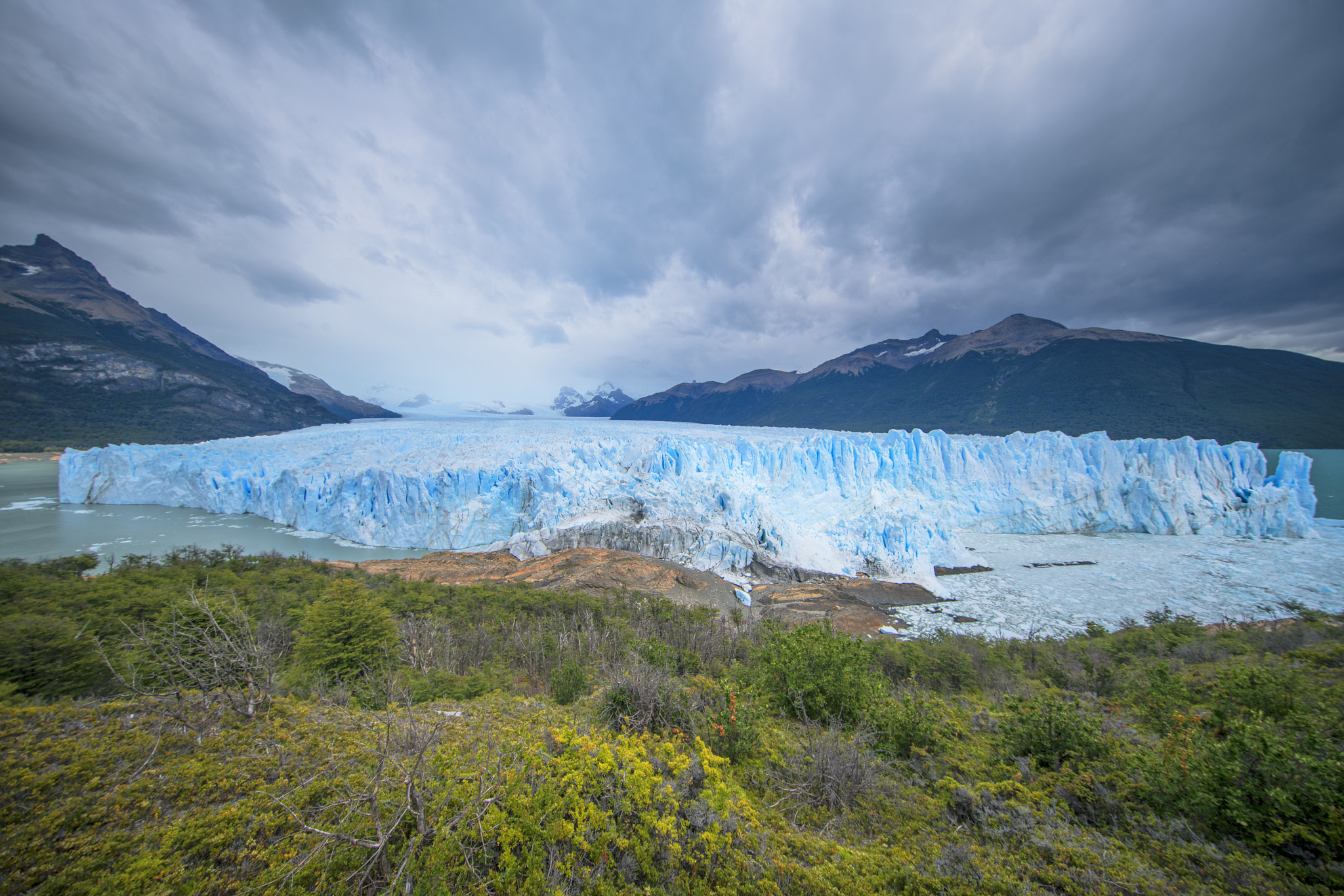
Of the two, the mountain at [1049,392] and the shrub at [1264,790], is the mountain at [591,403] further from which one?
the shrub at [1264,790]

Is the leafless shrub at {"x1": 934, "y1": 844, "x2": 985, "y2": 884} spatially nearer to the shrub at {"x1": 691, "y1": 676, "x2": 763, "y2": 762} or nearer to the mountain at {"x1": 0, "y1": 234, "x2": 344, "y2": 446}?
the shrub at {"x1": 691, "y1": 676, "x2": 763, "y2": 762}

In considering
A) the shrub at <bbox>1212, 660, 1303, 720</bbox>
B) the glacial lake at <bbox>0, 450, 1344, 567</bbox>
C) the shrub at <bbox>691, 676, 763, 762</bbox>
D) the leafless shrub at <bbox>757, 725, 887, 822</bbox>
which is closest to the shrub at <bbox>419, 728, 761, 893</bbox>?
the leafless shrub at <bbox>757, 725, 887, 822</bbox>

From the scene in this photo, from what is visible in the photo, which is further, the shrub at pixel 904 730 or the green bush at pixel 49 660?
the green bush at pixel 49 660

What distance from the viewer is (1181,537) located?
26.5 metres

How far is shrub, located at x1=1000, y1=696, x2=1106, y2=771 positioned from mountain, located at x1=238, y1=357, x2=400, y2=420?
11300 cm

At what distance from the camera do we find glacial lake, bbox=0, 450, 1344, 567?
20.8m

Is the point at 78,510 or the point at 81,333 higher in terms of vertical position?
the point at 81,333

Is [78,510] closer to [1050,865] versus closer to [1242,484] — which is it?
[1050,865]

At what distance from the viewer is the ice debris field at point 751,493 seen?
23891mm

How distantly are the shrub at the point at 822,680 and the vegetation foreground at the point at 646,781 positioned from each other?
0.13ft

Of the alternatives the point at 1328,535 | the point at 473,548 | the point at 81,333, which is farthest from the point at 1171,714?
the point at 81,333

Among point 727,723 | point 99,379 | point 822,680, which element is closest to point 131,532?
point 727,723

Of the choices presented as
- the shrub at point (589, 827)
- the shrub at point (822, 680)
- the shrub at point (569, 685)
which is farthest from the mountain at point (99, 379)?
the shrub at point (822, 680)

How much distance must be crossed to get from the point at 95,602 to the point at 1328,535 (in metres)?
53.9
